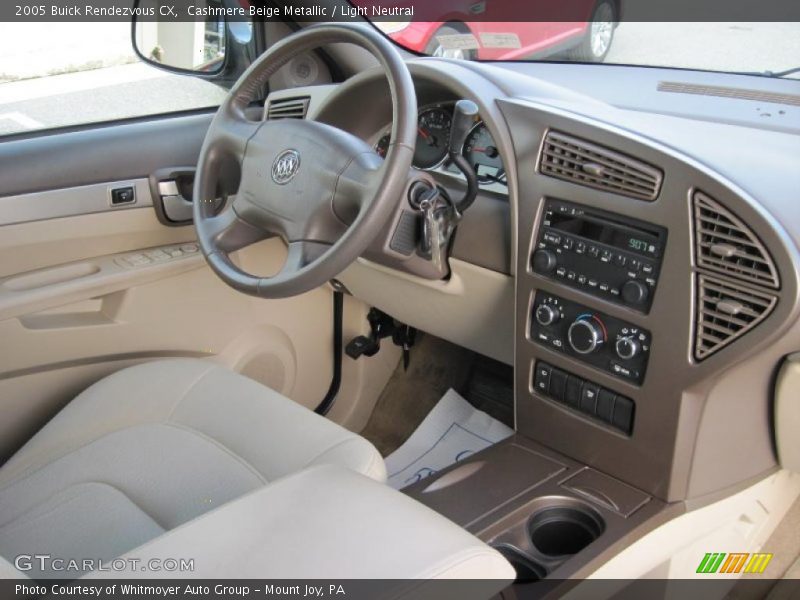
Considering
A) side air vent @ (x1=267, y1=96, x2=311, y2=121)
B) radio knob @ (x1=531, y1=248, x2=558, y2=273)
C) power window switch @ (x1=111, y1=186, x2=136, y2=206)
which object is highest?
side air vent @ (x1=267, y1=96, x2=311, y2=121)

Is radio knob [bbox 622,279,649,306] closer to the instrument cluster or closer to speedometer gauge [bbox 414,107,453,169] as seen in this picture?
the instrument cluster

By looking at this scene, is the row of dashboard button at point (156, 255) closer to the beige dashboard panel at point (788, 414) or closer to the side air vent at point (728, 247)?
the side air vent at point (728, 247)

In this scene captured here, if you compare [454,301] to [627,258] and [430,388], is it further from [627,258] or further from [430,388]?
[430,388]

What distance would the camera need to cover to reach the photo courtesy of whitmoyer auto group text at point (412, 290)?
1.29 metres

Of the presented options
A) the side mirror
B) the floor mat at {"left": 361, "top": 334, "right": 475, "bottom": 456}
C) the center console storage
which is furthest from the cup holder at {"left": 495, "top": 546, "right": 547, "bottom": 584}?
the side mirror

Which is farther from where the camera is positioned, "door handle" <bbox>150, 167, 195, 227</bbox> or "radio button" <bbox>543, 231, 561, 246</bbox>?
"door handle" <bbox>150, 167, 195, 227</bbox>

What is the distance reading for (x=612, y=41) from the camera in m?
2.07

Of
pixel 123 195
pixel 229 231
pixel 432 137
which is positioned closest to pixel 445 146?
pixel 432 137

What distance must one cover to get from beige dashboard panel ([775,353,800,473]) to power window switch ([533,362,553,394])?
1.33 feet

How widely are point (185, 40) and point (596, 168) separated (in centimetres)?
125

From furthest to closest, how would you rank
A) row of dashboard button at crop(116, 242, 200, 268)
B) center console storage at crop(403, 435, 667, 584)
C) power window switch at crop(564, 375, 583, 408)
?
row of dashboard button at crop(116, 242, 200, 268) < power window switch at crop(564, 375, 583, 408) < center console storage at crop(403, 435, 667, 584)

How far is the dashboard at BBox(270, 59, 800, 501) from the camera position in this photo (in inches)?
52.7

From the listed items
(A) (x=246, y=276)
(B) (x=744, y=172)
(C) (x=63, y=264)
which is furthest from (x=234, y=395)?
(B) (x=744, y=172)

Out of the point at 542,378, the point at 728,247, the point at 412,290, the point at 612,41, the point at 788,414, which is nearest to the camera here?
the point at 728,247
